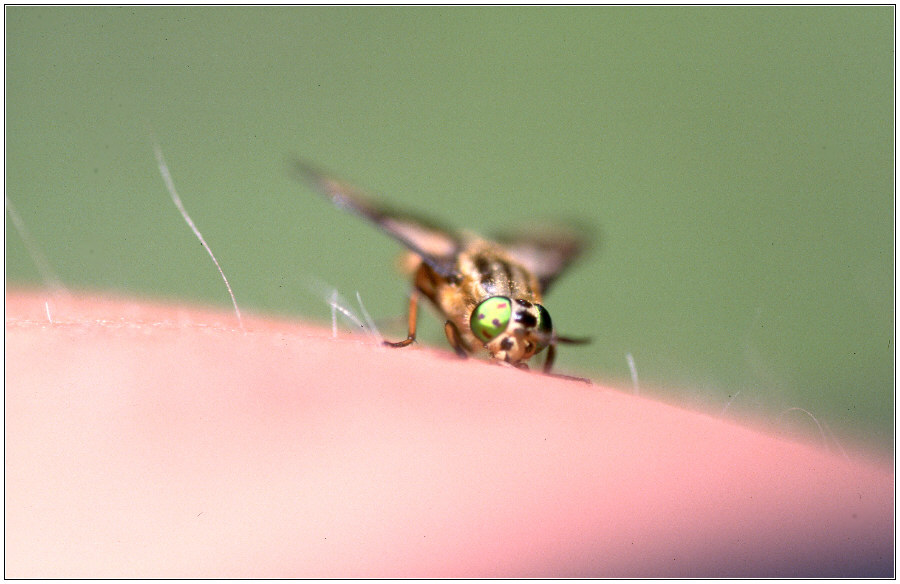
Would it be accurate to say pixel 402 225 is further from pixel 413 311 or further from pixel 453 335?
pixel 453 335

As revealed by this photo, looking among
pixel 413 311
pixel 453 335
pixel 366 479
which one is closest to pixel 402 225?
pixel 413 311

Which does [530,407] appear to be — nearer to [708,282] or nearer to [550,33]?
[708,282]

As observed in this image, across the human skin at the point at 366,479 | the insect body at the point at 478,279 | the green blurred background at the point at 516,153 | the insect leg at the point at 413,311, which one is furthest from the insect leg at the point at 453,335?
the green blurred background at the point at 516,153

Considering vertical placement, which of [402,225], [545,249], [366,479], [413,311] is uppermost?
[545,249]

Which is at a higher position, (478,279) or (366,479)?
(478,279)

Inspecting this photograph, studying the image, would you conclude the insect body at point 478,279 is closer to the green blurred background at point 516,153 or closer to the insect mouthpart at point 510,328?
the insect mouthpart at point 510,328

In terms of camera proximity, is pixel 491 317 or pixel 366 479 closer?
pixel 366 479

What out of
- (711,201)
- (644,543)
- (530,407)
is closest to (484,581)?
(644,543)
